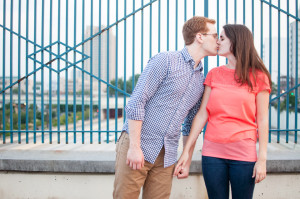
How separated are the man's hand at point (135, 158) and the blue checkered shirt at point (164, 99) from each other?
10 centimetres

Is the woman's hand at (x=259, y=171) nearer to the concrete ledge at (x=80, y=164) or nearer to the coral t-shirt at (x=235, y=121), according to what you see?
the coral t-shirt at (x=235, y=121)

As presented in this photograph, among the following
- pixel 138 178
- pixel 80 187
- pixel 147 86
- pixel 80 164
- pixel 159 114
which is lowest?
pixel 80 187

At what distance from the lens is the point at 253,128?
1652 millimetres

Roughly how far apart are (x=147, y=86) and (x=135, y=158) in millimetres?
437

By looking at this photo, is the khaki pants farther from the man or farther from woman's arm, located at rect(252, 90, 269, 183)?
woman's arm, located at rect(252, 90, 269, 183)

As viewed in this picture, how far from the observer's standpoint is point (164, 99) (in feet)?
5.38

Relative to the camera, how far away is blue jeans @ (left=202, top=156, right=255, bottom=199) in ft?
5.22

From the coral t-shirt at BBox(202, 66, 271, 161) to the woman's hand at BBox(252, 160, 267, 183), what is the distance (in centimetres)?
5

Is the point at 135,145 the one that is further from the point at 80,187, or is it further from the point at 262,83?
the point at 80,187

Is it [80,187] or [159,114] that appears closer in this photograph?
[159,114]

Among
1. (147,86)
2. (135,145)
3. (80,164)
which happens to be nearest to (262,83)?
(147,86)

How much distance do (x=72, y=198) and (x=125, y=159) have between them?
1258 mm

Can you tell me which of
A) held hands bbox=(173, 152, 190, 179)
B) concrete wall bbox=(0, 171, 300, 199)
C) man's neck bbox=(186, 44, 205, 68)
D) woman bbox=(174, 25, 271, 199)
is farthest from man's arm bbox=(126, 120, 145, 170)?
concrete wall bbox=(0, 171, 300, 199)

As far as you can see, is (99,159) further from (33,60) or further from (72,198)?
(33,60)
